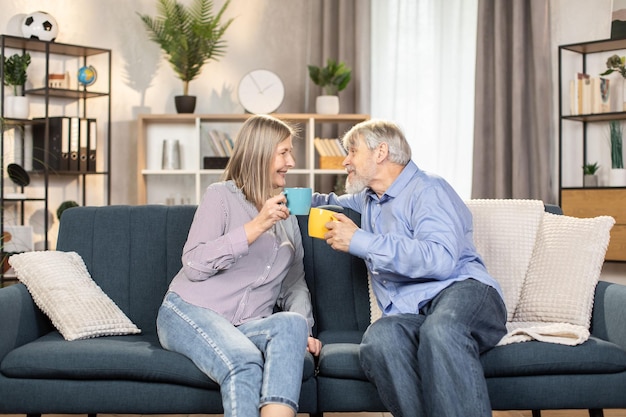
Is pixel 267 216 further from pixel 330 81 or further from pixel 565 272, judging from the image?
pixel 330 81

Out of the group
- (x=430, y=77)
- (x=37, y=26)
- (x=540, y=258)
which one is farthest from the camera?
(x=430, y=77)

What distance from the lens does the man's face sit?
8.31ft

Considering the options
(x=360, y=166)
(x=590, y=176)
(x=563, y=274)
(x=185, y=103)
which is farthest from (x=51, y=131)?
(x=563, y=274)

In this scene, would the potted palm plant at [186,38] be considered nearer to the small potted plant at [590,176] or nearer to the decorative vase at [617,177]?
the small potted plant at [590,176]

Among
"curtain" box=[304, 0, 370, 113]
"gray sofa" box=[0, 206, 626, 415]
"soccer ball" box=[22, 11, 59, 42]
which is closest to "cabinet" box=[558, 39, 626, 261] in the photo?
"curtain" box=[304, 0, 370, 113]

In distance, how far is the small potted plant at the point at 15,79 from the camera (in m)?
5.05

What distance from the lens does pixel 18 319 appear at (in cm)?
245

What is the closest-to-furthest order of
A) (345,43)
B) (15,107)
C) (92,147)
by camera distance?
1. (15,107)
2. (92,147)
3. (345,43)

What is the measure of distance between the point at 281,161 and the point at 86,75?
330 cm

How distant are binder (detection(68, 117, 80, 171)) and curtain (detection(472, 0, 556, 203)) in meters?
2.60

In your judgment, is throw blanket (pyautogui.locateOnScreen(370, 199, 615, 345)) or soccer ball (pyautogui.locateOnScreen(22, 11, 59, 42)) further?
soccer ball (pyautogui.locateOnScreen(22, 11, 59, 42))

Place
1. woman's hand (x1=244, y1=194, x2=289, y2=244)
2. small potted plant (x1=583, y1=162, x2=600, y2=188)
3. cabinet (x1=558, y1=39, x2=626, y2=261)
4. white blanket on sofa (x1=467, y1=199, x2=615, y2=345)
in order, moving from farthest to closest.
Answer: small potted plant (x1=583, y1=162, x2=600, y2=188) < cabinet (x1=558, y1=39, x2=626, y2=261) < white blanket on sofa (x1=467, y1=199, x2=615, y2=345) < woman's hand (x1=244, y1=194, x2=289, y2=244)

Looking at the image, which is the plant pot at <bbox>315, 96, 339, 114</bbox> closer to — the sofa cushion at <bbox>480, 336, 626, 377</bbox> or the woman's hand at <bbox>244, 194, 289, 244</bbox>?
the woman's hand at <bbox>244, 194, 289, 244</bbox>

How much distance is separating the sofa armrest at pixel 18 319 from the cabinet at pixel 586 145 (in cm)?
312
